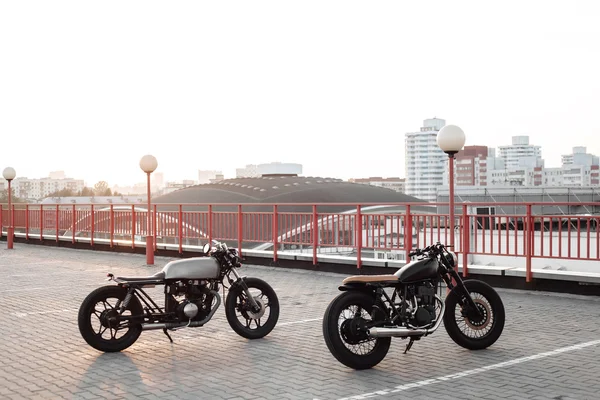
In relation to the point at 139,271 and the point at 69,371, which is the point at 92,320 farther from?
the point at 139,271

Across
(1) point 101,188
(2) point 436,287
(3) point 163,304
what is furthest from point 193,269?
(1) point 101,188

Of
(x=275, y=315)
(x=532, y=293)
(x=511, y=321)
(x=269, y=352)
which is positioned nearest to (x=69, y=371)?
(x=269, y=352)

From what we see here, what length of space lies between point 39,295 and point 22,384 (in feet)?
19.9

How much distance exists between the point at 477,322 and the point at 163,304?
132 inches

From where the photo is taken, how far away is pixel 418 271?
693 centimetres

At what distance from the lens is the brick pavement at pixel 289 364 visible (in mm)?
5945

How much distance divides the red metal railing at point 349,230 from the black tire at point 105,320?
5.36 metres

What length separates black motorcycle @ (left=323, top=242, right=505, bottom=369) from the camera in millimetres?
6676

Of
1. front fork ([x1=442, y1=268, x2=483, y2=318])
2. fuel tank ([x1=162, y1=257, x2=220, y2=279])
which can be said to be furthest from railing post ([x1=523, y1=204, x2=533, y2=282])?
fuel tank ([x1=162, y1=257, x2=220, y2=279])

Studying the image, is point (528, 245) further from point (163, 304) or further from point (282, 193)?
point (282, 193)

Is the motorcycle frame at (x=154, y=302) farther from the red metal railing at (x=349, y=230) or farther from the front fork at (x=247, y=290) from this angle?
the red metal railing at (x=349, y=230)

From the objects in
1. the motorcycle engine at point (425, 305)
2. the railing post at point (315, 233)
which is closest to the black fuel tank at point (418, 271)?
the motorcycle engine at point (425, 305)

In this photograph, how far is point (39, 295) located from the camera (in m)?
12.0

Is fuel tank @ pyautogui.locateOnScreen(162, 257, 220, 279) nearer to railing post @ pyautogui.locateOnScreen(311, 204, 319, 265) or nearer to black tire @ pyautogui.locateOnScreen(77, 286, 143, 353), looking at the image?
black tire @ pyautogui.locateOnScreen(77, 286, 143, 353)
